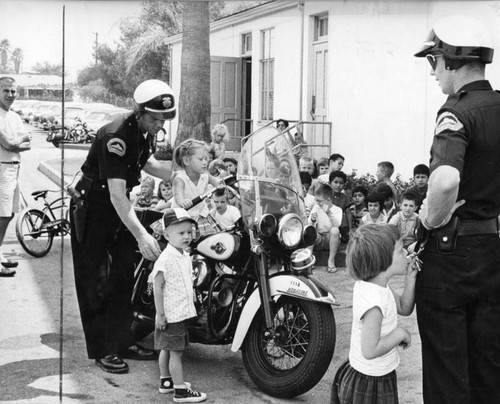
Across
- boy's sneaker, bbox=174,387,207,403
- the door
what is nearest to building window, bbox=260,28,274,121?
the door

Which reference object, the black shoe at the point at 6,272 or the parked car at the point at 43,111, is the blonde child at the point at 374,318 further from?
the black shoe at the point at 6,272

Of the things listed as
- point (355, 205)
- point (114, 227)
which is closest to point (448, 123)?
point (114, 227)

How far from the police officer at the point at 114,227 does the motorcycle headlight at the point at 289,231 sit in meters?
0.63

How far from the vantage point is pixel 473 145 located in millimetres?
3172

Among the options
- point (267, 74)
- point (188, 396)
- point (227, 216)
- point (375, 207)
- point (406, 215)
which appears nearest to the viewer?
point (188, 396)

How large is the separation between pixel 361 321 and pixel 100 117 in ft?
7.55

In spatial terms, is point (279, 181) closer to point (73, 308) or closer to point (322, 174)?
point (73, 308)

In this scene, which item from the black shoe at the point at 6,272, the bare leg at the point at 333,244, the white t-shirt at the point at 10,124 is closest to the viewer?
the white t-shirt at the point at 10,124

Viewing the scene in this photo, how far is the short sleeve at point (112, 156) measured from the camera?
4.57m

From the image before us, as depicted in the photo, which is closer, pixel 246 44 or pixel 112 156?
pixel 112 156

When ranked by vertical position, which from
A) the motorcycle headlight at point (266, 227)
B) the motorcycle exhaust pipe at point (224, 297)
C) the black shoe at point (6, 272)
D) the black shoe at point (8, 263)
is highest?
the motorcycle headlight at point (266, 227)

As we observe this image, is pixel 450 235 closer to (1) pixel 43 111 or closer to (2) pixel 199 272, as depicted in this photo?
(2) pixel 199 272

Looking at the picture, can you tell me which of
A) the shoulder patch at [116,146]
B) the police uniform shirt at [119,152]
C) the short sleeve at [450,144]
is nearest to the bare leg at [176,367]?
the police uniform shirt at [119,152]

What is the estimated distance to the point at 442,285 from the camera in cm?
324
